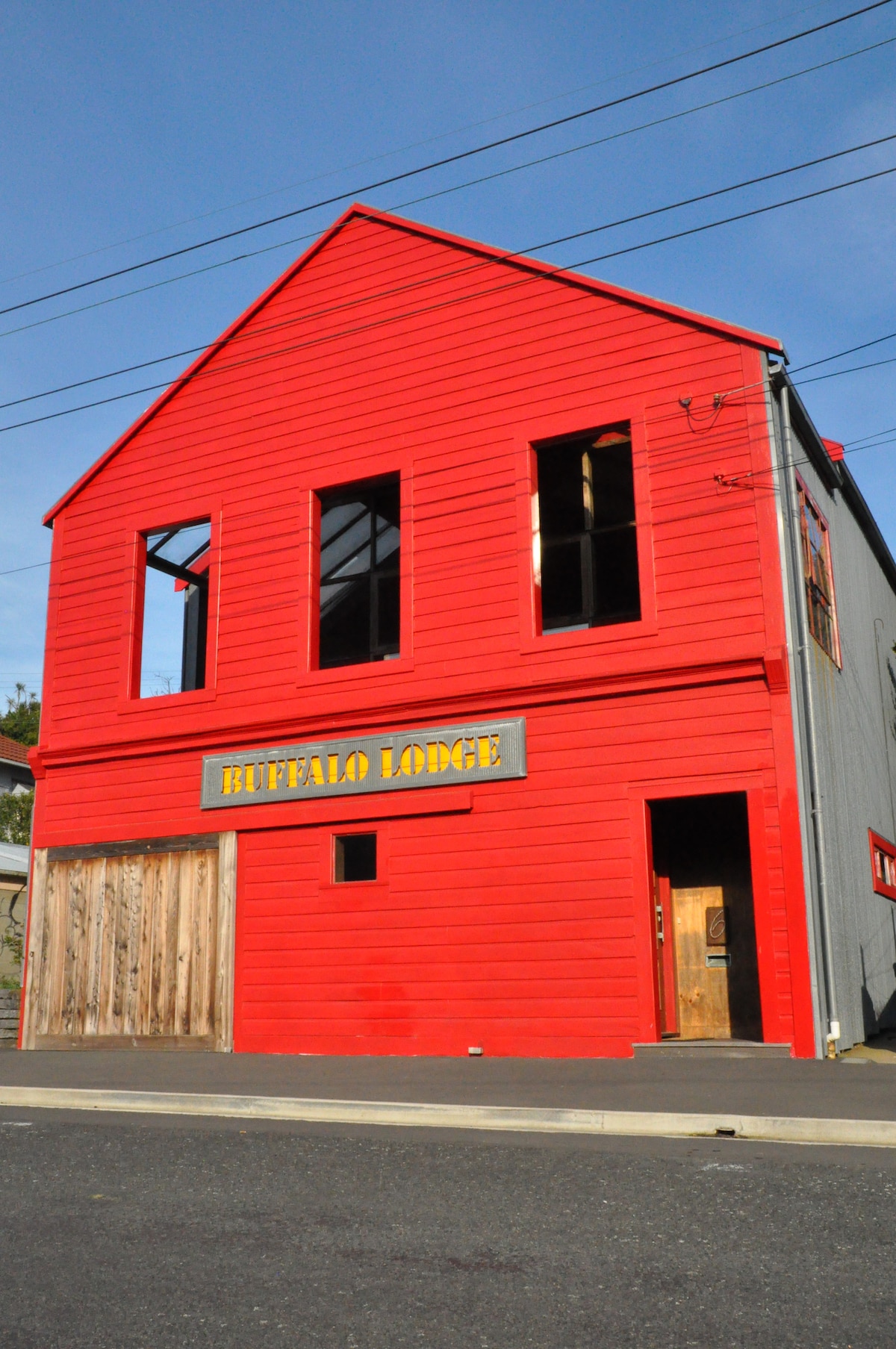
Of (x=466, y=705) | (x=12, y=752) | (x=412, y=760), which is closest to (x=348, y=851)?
(x=412, y=760)

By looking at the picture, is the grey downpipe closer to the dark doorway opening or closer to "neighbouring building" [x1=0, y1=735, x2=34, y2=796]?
the dark doorway opening

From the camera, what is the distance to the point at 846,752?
1411 cm

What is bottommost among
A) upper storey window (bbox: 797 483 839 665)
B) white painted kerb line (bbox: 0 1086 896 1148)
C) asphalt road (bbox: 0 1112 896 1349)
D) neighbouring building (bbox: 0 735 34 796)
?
asphalt road (bbox: 0 1112 896 1349)

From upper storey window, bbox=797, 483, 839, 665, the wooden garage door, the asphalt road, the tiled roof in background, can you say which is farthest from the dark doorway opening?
the tiled roof in background

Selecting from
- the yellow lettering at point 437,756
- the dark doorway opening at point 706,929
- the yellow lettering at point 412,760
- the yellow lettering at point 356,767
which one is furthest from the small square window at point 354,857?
the dark doorway opening at point 706,929

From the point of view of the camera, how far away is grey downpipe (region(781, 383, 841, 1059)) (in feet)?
37.0

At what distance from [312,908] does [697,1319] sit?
A: 10.2 m

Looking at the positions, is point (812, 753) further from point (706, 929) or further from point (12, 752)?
point (12, 752)

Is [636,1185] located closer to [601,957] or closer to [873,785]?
[601,957]

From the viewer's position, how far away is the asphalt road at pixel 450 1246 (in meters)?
3.98

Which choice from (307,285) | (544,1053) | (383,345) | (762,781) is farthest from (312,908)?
(307,285)

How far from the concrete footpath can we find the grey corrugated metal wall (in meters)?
1.59

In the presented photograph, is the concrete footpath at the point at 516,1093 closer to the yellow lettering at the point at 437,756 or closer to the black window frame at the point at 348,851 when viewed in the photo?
the black window frame at the point at 348,851

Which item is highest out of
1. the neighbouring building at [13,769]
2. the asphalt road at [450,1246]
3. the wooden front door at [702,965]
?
the neighbouring building at [13,769]
